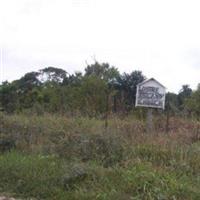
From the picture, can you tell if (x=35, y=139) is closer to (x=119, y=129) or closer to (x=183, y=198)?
(x=119, y=129)

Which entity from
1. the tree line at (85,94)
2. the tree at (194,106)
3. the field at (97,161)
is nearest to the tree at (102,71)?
the tree line at (85,94)

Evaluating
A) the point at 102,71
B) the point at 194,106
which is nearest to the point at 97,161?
the point at 194,106

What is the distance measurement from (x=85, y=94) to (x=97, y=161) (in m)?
12.5

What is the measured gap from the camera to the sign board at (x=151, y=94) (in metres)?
11.9

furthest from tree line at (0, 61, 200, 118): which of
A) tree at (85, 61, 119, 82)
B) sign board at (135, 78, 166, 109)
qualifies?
sign board at (135, 78, 166, 109)

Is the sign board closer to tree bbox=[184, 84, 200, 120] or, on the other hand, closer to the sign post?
the sign post

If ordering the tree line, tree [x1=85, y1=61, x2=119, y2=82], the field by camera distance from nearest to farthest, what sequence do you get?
the field, the tree line, tree [x1=85, y1=61, x2=119, y2=82]

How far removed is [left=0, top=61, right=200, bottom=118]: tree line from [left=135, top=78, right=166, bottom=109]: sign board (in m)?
1.10

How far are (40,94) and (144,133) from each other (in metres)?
23.4

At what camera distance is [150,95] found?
Answer: 12.0 meters

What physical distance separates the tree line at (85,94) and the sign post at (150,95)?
1.11 meters

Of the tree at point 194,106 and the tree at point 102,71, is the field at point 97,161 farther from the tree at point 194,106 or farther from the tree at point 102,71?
the tree at point 102,71

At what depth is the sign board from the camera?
39.2 feet

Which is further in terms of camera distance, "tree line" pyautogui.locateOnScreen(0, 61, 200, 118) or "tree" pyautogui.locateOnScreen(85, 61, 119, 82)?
"tree" pyautogui.locateOnScreen(85, 61, 119, 82)
